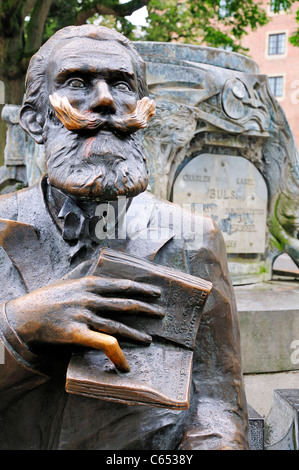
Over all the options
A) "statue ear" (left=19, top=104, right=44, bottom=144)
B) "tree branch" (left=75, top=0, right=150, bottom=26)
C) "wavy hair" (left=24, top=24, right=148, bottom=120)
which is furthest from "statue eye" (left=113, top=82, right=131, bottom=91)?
"tree branch" (left=75, top=0, right=150, bottom=26)

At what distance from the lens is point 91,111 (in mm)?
1431

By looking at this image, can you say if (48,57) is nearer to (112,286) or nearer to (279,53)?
(112,286)

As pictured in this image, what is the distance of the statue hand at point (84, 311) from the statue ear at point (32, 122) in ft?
1.82

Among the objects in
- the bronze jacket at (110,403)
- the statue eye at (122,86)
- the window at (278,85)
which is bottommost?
the bronze jacket at (110,403)

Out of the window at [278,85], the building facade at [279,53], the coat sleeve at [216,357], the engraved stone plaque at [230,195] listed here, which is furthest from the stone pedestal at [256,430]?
the window at [278,85]

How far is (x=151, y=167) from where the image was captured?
518cm

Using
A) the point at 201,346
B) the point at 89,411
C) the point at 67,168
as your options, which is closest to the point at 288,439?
the point at 201,346

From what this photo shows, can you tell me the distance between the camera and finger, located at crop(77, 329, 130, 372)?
126cm

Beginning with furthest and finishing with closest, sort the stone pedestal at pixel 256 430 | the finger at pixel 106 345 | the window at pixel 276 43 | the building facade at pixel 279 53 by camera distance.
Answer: the window at pixel 276 43, the building facade at pixel 279 53, the stone pedestal at pixel 256 430, the finger at pixel 106 345

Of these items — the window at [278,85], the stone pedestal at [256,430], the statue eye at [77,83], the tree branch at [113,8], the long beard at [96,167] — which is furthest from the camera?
the window at [278,85]

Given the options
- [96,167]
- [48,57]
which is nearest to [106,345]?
[96,167]

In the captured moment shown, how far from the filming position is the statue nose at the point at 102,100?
1397 millimetres

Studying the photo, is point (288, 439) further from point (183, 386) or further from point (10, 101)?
point (10, 101)

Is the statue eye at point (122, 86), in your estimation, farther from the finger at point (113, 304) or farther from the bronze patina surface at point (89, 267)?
the finger at point (113, 304)
